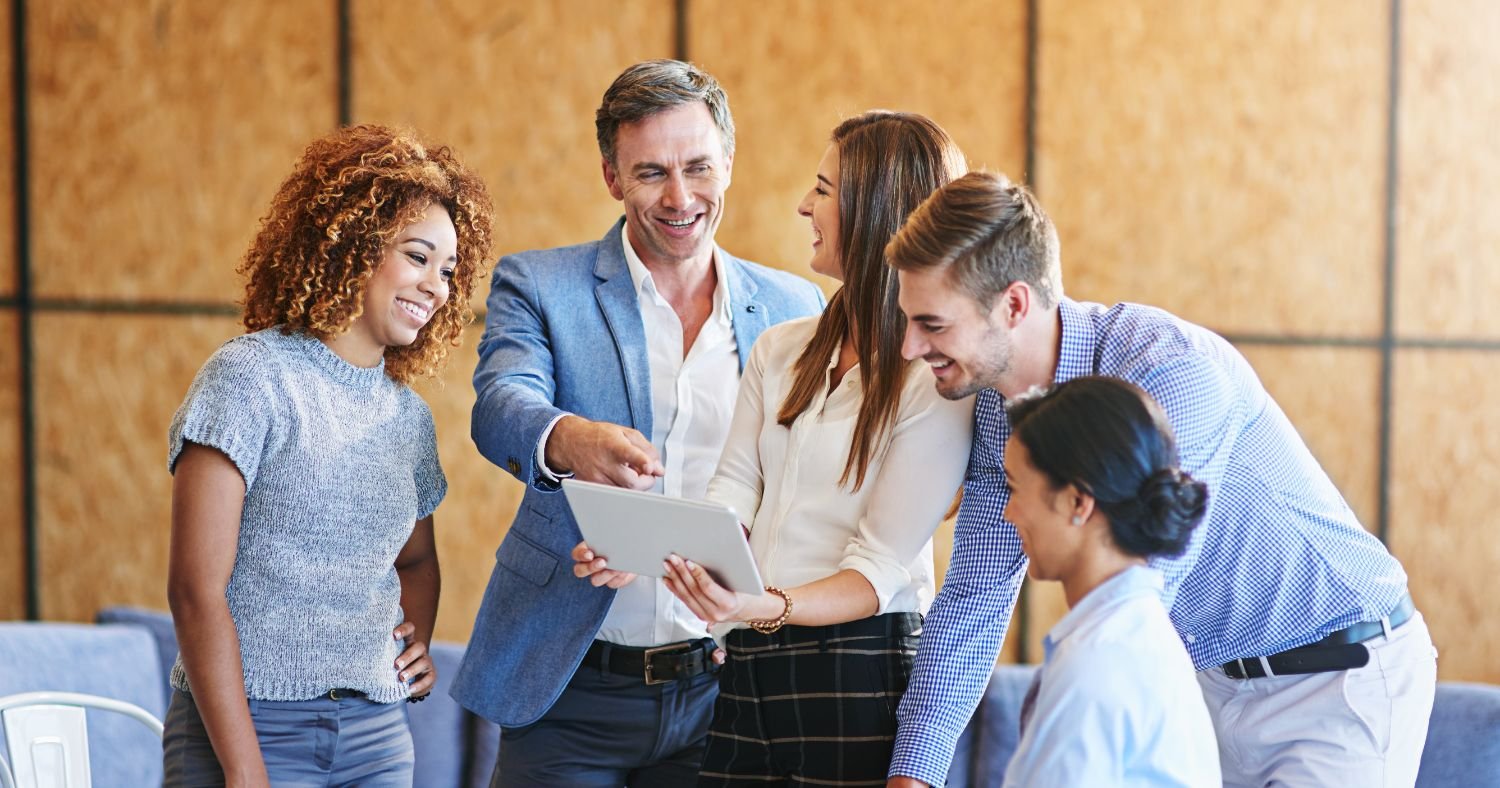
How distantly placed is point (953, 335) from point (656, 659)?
0.90m

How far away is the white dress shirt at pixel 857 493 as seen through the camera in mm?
2010

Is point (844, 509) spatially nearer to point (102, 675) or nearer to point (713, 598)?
point (713, 598)

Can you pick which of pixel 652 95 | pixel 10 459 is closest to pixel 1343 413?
pixel 652 95

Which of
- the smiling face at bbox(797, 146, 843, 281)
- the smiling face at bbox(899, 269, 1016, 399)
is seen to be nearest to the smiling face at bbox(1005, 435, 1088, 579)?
the smiling face at bbox(899, 269, 1016, 399)

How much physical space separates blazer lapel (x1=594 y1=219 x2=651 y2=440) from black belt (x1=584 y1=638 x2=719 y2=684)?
14.7 inches

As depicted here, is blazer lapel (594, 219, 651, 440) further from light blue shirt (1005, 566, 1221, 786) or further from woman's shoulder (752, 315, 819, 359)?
light blue shirt (1005, 566, 1221, 786)

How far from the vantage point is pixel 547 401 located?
7.87 feet

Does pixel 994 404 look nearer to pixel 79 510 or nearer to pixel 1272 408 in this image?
pixel 1272 408

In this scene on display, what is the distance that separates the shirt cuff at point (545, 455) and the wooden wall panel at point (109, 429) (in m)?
2.34

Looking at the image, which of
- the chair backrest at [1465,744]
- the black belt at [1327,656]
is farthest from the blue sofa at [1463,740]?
the black belt at [1327,656]

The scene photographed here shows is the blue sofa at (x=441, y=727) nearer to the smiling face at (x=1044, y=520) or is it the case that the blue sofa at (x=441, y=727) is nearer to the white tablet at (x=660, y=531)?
the white tablet at (x=660, y=531)

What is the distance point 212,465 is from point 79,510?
8.61ft

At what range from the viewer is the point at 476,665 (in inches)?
99.2

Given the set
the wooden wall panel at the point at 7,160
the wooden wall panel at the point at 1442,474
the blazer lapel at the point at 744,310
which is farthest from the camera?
the wooden wall panel at the point at 1442,474
